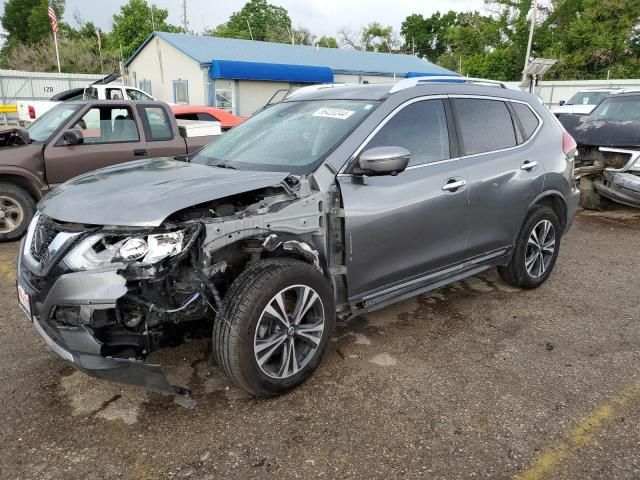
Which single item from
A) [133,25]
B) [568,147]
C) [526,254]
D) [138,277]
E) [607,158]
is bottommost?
[526,254]

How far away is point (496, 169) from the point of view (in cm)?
400

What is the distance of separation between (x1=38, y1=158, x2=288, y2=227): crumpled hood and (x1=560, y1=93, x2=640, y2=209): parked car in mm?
6249

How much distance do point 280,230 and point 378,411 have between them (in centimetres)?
116

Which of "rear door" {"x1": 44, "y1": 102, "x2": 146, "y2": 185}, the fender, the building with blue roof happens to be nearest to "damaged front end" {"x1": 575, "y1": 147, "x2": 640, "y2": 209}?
"rear door" {"x1": 44, "y1": 102, "x2": 146, "y2": 185}

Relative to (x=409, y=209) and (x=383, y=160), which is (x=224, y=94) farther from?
(x=383, y=160)

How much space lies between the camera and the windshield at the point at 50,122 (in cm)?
653

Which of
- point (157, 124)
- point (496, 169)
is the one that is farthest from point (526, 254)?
point (157, 124)

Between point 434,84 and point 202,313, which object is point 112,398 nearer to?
point 202,313

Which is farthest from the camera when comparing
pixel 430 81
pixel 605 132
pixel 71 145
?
pixel 605 132

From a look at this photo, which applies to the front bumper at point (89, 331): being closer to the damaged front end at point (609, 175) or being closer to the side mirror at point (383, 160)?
the side mirror at point (383, 160)

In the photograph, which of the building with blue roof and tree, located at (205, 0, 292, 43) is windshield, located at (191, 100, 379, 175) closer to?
the building with blue roof

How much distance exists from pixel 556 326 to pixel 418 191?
1669 mm

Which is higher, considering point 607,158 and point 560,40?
point 560,40

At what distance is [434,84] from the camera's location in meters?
3.77
